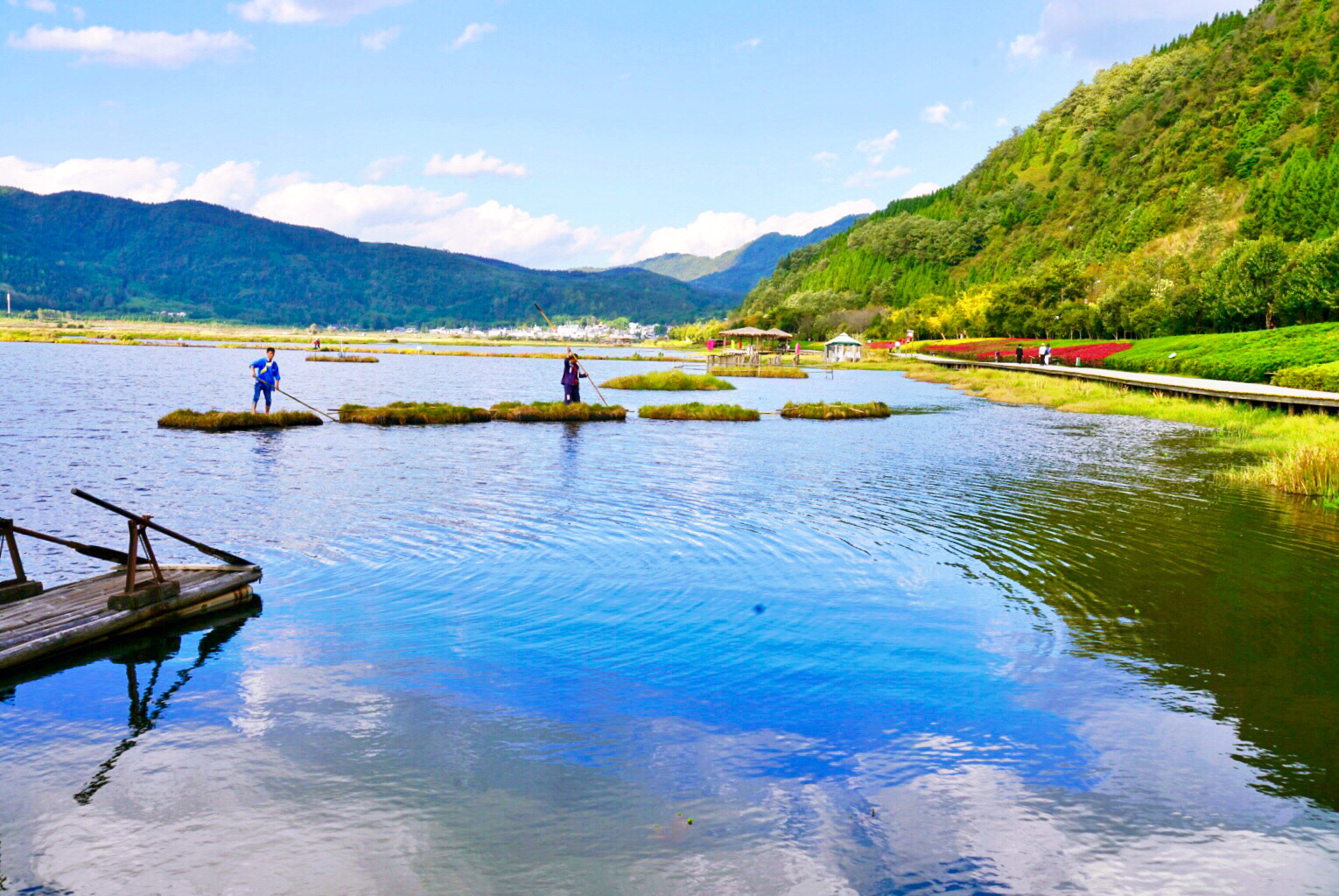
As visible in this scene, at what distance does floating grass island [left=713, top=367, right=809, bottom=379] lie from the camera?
81.8 metres

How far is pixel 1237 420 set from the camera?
34312 millimetres

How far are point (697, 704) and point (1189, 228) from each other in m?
143

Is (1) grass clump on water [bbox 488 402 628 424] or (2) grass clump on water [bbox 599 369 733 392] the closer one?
(1) grass clump on water [bbox 488 402 628 424]

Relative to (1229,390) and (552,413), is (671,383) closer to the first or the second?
(552,413)

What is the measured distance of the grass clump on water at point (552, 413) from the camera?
125 ft

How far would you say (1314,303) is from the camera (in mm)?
61156

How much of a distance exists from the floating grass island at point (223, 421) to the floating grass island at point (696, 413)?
14.8 meters

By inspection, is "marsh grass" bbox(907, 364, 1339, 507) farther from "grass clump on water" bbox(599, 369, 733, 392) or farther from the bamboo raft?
the bamboo raft

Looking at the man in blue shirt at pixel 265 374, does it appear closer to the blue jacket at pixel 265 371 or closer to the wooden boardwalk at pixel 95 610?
the blue jacket at pixel 265 371

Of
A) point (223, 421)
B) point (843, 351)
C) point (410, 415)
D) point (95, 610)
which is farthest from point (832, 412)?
point (843, 351)

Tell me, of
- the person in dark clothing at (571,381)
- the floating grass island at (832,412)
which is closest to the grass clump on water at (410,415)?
the person in dark clothing at (571,381)

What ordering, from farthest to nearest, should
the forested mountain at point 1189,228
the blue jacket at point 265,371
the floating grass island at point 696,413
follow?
the forested mountain at point 1189,228 < the floating grass island at point 696,413 < the blue jacket at point 265,371

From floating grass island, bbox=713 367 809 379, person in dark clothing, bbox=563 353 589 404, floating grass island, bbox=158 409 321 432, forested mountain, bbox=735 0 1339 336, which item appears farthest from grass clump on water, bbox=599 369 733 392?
forested mountain, bbox=735 0 1339 336

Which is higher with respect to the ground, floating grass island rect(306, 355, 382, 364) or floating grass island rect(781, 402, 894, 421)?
floating grass island rect(306, 355, 382, 364)
